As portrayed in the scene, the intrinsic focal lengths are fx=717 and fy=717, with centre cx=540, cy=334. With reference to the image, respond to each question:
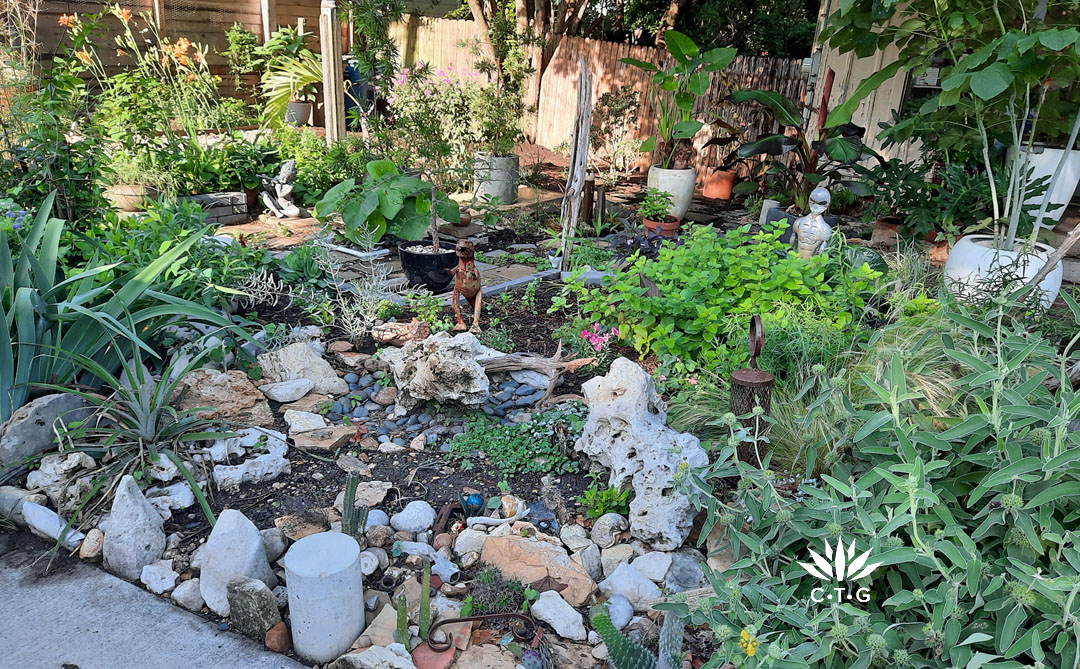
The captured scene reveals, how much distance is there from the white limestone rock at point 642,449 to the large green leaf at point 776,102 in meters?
4.75

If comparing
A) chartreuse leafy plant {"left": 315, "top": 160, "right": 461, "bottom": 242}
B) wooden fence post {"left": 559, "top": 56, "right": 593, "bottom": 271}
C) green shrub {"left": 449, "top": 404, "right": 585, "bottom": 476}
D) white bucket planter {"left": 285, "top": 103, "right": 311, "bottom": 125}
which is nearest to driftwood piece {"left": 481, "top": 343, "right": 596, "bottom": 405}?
green shrub {"left": 449, "top": 404, "right": 585, "bottom": 476}

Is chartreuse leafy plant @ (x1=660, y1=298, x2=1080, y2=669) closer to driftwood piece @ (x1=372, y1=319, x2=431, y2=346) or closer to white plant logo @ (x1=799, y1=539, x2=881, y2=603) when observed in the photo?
→ white plant logo @ (x1=799, y1=539, x2=881, y2=603)

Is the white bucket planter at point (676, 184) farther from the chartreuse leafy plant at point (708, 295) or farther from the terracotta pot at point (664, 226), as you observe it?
the chartreuse leafy plant at point (708, 295)

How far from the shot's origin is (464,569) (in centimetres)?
266

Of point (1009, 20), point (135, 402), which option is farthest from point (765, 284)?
point (135, 402)

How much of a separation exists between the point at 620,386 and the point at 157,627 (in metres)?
1.96

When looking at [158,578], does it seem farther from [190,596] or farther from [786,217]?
[786,217]

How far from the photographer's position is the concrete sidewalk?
→ 7.32 feet

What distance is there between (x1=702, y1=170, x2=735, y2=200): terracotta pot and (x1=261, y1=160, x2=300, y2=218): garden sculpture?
5.32 meters

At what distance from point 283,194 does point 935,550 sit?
22.2 ft

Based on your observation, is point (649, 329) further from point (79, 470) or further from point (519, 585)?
point (79, 470)

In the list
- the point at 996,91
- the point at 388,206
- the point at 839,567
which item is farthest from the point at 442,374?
the point at 996,91

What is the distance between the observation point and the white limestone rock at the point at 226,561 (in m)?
2.46

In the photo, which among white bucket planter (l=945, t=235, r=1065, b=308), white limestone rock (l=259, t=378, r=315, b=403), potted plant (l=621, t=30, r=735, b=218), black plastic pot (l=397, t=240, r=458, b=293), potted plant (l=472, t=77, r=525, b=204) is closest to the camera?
white limestone rock (l=259, t=378, r=315, b=403)
